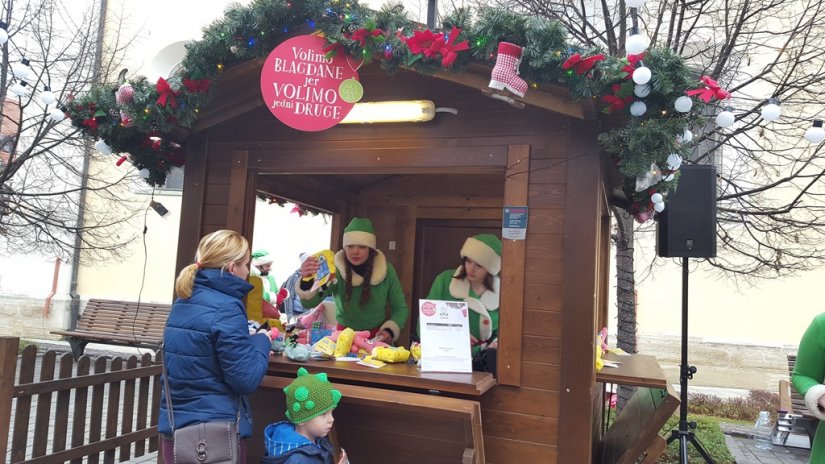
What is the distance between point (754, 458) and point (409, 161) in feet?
18.5

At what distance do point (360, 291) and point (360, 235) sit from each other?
493mm

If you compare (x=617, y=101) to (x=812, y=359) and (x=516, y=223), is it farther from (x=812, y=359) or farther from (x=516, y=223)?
(x=812, y=359)

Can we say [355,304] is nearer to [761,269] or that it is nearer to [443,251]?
[443,251]

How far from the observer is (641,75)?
287 centimetres

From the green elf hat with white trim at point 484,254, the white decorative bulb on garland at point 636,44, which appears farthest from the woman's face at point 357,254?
the white decorative bulb on garland at point 636,44

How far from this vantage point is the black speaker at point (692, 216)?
4.79 m

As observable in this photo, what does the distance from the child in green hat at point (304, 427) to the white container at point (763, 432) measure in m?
6.42

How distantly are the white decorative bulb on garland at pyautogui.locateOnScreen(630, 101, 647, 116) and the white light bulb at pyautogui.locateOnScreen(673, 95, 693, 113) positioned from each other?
0.53 ft

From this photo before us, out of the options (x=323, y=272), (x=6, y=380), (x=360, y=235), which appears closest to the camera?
(x=6, y=380)

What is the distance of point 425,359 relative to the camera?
3.49 meters

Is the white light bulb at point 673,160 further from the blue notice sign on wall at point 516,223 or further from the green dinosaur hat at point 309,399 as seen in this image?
the green dinosaur hat at point 309,399

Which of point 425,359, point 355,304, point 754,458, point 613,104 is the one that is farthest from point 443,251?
point 754,458

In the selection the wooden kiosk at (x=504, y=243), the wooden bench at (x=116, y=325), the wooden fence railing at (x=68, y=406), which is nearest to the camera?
the wooden kiosk at (x=504, y=243)

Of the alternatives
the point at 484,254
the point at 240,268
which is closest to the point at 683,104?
the point at 484,254
